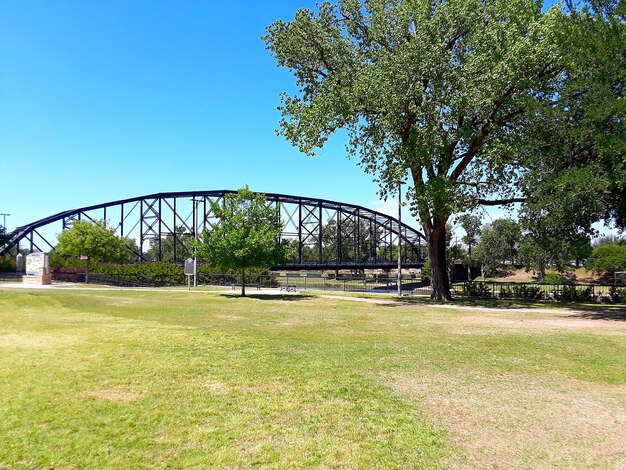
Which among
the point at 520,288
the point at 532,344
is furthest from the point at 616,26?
the point at 520,288

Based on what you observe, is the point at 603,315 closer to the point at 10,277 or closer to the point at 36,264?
the point at 36,264

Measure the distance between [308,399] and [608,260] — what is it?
62389mm

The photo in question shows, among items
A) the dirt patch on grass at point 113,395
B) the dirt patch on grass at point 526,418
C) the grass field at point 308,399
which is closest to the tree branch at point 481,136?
the grass field at point 308,399

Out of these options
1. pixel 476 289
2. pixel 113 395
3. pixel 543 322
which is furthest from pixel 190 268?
pixel 113 395

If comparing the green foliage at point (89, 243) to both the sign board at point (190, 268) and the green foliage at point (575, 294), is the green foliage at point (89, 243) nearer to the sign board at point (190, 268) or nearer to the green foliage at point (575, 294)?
the sign board at point (190, 268)

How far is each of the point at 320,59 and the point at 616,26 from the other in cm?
1486

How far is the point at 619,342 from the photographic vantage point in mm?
11961

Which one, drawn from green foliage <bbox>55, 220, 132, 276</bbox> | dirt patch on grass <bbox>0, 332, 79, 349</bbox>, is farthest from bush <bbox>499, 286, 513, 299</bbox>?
green foliage <bbox>55, 220, 132, 276</bbox>

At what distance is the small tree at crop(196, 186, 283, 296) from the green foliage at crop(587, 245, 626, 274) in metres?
45.6

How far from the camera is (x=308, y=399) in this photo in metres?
6.53

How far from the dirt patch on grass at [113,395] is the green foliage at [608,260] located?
62.0 metres

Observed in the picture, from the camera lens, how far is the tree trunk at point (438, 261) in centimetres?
2748

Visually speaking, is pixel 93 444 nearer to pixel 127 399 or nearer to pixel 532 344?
pixel 127 399

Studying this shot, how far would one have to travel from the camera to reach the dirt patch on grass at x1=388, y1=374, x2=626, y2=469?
472 cm
